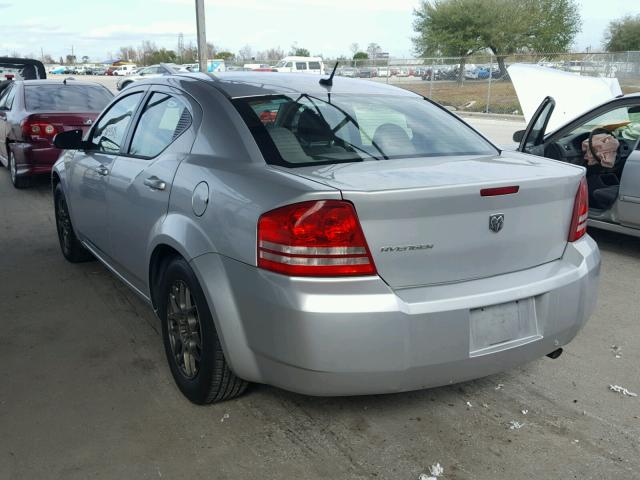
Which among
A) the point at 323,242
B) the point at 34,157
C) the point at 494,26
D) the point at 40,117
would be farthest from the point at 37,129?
the point at 494,26

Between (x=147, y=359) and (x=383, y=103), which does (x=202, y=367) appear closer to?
(x=147, y=359)

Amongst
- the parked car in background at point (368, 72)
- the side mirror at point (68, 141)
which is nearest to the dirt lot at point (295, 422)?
the side mirror at point (68, 141)

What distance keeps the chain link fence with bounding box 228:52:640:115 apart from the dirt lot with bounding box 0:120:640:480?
890 inches

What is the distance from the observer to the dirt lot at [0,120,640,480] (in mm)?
2701

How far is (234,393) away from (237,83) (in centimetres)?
165

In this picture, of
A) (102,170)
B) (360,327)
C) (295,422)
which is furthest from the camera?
(102,170)

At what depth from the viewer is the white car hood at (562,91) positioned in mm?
7895

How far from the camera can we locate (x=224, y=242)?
276cm

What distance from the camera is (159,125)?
3.74m

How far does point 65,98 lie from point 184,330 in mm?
7177

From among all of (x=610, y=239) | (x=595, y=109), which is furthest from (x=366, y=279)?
(x=610, y=239)

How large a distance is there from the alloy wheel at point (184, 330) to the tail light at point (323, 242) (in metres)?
0.76

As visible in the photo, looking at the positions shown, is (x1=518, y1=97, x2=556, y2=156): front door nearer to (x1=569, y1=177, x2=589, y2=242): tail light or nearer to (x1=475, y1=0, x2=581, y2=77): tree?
(x1=569, y1=177, x2=589, y2=242): tail light

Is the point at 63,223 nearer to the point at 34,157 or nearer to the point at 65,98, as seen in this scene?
the point at 34,157
